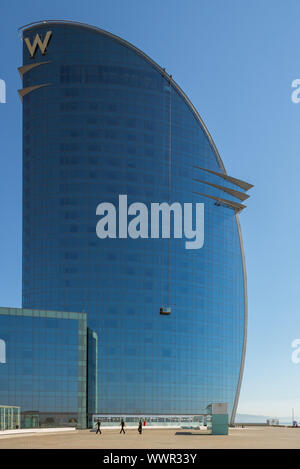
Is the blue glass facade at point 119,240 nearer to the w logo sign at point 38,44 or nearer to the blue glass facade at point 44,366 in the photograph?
the w logo sign at point 38,44

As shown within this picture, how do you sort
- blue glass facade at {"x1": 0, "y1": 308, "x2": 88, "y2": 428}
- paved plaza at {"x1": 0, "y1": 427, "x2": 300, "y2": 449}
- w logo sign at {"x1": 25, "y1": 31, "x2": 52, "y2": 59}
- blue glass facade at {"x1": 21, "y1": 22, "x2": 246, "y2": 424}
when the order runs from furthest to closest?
w logo sign at {"x1": 25, "y1": 31, "x2": 52, "y2": 59} → blue glass facade at {"x1": 21, "y1": 22, "x2": 246, "y2": 424} → blue glass facade at {"x1": 0, "y1": 308, "x2": 88, "y2": 428} → paved plaza at {"x1": 0, "y1": 427, "x2": 300, "y2": 449}

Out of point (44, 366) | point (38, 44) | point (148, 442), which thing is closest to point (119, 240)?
point (38, 44)

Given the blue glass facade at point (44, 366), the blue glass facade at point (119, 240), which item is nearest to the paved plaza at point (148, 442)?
the blue glass facade at point (44, 366)

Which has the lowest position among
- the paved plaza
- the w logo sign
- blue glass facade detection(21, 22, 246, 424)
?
the paved plaza

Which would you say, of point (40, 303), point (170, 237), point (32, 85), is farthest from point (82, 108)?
point (40, 303)

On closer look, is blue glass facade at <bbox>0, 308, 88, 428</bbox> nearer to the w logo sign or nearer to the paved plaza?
the paved plaza

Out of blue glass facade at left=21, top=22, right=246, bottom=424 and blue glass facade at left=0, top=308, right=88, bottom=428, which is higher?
blue glass facade at left=21, top=22, right=246, bottom=424

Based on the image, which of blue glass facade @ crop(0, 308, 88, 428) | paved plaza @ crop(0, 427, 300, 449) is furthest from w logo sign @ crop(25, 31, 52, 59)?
paved plaza @ crop(0, 427, 300, 449)

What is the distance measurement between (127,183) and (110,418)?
53050 mm

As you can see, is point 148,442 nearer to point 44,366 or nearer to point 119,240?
point 44,366

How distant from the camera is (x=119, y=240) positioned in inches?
5960

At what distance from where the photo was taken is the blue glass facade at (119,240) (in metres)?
148

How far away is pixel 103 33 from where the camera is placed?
157875 millimetres

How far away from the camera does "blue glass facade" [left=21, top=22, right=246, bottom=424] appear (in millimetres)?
148250
